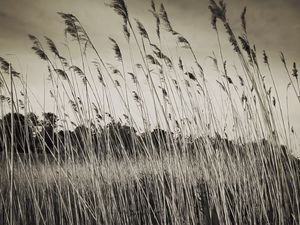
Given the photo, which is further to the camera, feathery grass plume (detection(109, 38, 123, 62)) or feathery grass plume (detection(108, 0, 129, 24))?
feathery grass plume (detection(109, 38, 123, 62))

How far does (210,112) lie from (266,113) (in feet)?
3.29

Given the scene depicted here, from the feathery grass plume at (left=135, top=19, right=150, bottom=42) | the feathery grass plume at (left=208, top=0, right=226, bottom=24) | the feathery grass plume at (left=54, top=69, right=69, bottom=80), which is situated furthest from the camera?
the feathery grass plume at (left=54, top=69, right=69, bottom=80)

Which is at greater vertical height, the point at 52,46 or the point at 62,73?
the point at 52,46

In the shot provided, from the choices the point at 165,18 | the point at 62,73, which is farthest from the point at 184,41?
the point at 62,73

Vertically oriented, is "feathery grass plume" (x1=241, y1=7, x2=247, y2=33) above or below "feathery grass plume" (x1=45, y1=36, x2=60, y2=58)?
below

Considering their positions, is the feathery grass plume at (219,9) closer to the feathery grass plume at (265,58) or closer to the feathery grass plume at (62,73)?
the feathery grass plume at (265,58)

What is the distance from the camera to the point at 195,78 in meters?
3.47

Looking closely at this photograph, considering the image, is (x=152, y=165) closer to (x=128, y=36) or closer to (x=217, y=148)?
(x=217, y=148)

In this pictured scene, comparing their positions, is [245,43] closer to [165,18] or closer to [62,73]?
[165,18]

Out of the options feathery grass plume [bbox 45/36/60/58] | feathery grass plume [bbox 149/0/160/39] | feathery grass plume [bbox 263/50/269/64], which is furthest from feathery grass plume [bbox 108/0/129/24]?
feathery grass plume [bbox 263/50/269/64]

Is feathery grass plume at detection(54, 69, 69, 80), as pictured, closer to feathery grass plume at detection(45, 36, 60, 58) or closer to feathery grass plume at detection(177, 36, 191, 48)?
feathery grass plume at detection(45, 36, 60, 58)

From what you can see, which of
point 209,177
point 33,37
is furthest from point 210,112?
→ point 33,37

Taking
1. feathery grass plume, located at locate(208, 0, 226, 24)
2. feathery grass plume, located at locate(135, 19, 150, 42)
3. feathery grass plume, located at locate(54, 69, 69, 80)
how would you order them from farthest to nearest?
feathery grass plume, located at locate(54, 69, 69, 80)
feathery grass plume, located at locate(135, 19, 150, 42)
feathery grass plume, located at locate(208, 0, 226, 24)

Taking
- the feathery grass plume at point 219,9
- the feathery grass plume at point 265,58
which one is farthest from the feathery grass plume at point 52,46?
the feathery grass plume at point 265,58
